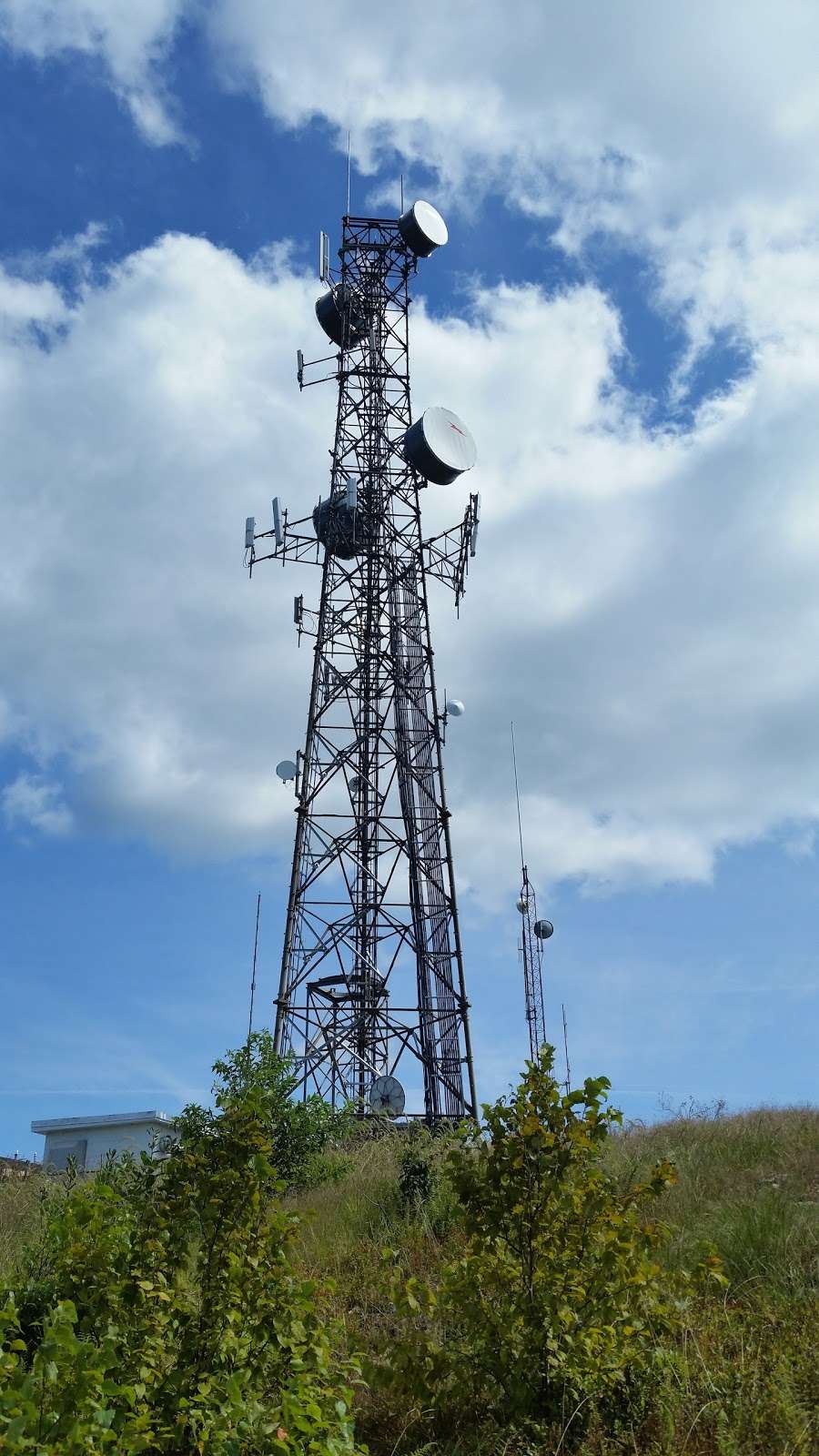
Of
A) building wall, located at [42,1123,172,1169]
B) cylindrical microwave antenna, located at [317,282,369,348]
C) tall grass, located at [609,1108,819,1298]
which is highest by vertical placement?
cylindrical microwave antenna, located at [317,282,369,348]

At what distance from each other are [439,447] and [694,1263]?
63.1 ft

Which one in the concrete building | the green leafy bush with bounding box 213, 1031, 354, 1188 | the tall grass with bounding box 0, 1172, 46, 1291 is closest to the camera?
the tall grass with bounding box 0, 1172, 46, 1291

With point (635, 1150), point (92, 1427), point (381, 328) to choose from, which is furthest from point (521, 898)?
point (92, 1427)

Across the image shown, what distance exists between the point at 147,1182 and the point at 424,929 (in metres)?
15.6

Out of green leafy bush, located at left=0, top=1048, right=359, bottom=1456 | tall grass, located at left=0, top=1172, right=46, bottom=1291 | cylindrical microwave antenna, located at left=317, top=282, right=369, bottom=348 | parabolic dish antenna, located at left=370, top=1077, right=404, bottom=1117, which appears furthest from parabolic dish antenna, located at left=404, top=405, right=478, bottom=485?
green leafy bush, located at left=0, top=1048, right=359, bottom=1456

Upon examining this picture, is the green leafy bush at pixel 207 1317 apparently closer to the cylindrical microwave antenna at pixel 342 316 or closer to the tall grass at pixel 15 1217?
the tall grass at pixel 15 1217

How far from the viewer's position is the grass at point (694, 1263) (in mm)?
5777

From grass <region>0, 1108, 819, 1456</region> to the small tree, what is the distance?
23cm

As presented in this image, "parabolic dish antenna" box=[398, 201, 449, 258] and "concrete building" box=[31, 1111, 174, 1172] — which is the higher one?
"parabolic dish antenna" box=[398, 201, 449, 258]

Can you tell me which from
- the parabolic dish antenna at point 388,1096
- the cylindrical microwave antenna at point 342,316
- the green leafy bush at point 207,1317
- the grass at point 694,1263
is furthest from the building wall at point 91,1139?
the green leafy bush at point 207,1317

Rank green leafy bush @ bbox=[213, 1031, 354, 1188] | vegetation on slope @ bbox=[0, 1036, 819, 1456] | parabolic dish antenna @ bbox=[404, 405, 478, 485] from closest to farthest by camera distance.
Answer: vegetation on slope @ bbox=[0, 1036, 819, 1456], green leafy bush @ bbox=[213, 1031, 354, 1188], parabolic dish antenna @ bbox=[404, 405, 478, 485]

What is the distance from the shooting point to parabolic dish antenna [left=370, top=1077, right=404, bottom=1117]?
794 inches

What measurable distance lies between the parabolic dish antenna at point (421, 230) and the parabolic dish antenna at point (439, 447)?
450cm

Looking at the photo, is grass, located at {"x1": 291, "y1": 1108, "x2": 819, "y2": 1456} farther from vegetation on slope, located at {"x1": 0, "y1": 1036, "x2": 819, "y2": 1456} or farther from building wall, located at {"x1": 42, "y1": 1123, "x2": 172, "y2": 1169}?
building wall, located at {"x1": 42, "y1": 1123, "x2": 172, "y2": 1169}
